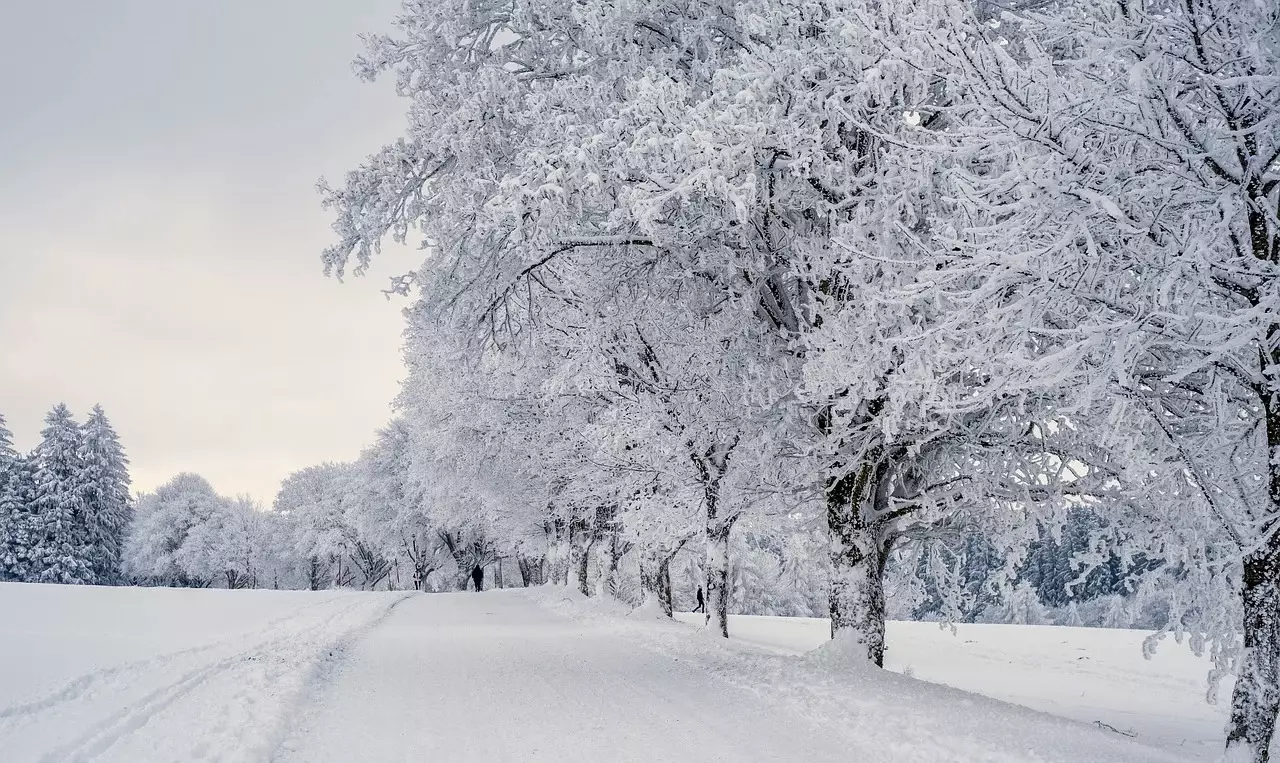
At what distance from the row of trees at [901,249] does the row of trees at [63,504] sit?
164ft

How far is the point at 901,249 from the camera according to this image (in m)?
8.07

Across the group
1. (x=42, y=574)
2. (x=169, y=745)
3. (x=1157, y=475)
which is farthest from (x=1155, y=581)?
(x=42, y=574)

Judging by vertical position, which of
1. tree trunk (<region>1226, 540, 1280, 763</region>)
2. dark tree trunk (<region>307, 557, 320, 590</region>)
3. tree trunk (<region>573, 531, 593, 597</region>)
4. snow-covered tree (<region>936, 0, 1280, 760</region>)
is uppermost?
snow-covered tree (<region>936, 0, 1280, 760</region>)

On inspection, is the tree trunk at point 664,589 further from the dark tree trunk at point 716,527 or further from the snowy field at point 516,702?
the dark tree trunk at point 716,527

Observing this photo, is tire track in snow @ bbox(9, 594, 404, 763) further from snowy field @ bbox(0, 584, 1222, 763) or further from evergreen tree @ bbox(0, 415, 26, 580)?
evergreen tree @ bbox(0, 415, 26, 580)

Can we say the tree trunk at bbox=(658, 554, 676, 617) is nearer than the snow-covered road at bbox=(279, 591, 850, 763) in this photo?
No

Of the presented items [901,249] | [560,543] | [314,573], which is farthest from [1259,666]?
[314,573]

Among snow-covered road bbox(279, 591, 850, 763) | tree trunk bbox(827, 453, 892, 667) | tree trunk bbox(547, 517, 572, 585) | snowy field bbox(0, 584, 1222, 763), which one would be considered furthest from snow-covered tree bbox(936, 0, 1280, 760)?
tree trunk bbox(547, 517, 572, 585)

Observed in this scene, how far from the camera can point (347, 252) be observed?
9469 millimetres

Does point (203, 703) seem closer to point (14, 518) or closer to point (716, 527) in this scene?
point (716, 527)

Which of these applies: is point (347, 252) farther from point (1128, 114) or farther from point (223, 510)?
point (223, 510)

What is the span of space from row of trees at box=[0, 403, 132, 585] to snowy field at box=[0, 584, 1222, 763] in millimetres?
38948

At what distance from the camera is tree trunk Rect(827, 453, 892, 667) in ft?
32.2

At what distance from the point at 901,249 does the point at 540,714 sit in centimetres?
574
